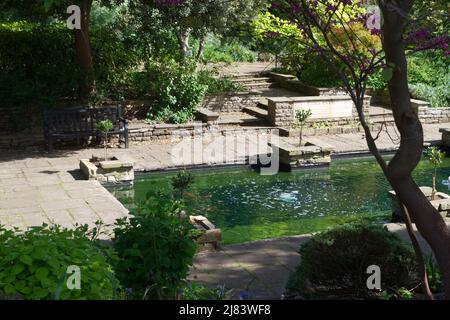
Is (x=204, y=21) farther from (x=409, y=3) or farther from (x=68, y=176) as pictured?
(x=409, y=3)

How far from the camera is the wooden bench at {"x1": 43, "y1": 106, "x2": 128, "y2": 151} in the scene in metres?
13.7

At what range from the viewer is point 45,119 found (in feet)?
44.8

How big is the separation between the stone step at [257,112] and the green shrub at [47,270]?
12830mm

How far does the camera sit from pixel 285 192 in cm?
1170

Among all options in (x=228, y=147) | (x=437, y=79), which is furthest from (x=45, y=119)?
(x=437, y=79)

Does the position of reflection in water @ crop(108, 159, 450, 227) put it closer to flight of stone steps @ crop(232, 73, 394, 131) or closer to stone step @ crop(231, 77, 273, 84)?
flight of stone steps @ crop(232, 73, 394, 131)

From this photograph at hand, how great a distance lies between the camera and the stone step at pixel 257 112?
16.6 m

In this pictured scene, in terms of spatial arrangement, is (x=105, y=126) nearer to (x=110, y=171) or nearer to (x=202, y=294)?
(x=110, y=171)

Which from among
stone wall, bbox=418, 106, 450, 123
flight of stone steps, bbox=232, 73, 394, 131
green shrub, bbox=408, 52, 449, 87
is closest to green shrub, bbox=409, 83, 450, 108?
stone wall, bbox=418, 106, 450, 123

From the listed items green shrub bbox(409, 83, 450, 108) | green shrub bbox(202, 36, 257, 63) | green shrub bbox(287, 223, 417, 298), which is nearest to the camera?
green shrub bbox(287, 223, 417, 298)

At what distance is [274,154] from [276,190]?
1869mm

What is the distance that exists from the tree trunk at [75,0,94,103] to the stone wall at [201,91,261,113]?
3.04 m

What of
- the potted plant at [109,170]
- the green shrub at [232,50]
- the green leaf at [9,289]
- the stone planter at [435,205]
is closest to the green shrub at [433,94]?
the green shrub at [232,50]
